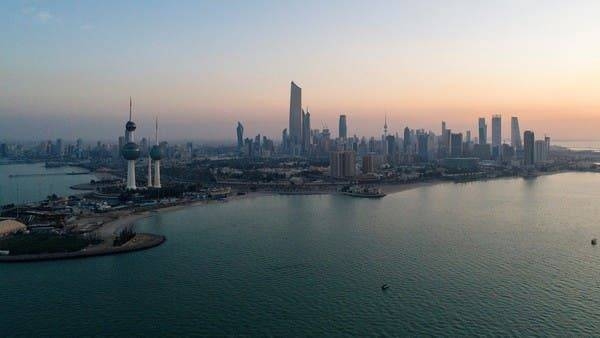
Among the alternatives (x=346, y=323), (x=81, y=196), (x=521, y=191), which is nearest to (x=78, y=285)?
(x=346, y=323)

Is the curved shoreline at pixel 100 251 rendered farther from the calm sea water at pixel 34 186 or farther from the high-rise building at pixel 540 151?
the high-rise building at pixel 540 151

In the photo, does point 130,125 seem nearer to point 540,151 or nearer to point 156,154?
point 156,154

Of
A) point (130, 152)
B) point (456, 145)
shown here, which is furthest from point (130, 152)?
point (456, 145)

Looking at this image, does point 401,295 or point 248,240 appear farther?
point 248,240

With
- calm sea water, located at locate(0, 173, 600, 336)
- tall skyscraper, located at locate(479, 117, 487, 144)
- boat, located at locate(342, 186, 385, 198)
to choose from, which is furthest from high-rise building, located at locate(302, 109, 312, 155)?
calm sea water, located at locate(0, 173, 600, 336)

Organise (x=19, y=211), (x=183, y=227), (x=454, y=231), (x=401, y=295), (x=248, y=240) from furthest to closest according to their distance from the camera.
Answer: (x=19, y=211), (x=183, y=227), (x=454, y=231), (x=248, y=240), (x=401, y=295)

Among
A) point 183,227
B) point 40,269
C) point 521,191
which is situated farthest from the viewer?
point 521,191

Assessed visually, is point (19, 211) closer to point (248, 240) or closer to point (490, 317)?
point (248, 240)
